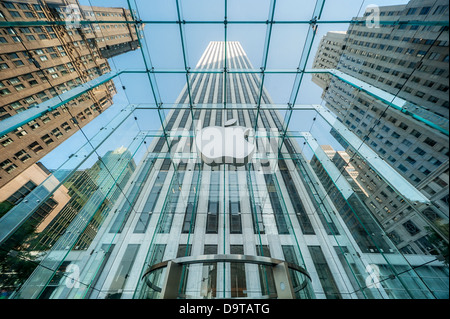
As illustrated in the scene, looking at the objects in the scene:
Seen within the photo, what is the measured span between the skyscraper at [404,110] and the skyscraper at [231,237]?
0.60 metres

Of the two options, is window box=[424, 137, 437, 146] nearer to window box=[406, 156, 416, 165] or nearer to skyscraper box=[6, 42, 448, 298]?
window box=[406, 156, 416, 165]

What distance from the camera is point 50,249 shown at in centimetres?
391

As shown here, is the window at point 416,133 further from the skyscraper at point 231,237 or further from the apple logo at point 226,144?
the apple logo at point 226,144

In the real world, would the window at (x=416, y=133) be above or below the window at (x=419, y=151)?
above

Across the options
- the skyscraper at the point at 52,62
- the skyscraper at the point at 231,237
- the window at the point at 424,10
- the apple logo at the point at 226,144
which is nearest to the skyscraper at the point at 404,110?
the window at the point at 424,10

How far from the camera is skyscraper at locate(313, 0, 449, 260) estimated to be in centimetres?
219

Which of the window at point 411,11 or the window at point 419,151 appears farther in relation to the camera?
the window at point 411,11

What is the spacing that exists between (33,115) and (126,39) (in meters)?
3.21

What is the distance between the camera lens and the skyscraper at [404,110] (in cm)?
219

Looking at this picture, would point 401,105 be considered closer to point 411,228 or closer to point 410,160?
point 410,160

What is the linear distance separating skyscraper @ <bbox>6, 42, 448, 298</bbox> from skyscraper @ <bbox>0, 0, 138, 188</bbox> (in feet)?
7.72
